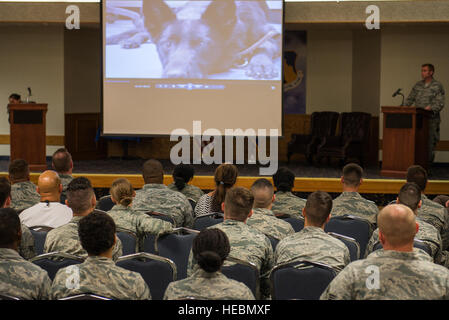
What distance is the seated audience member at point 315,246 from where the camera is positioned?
3240 millimetres

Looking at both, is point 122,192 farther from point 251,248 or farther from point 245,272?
point 245,272

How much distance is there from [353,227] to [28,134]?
6.05 metres

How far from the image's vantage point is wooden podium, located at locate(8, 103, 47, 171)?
9133mm

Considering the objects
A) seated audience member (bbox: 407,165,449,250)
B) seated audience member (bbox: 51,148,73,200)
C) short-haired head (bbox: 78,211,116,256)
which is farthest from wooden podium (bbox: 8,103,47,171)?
short-haired head (bbox: 78,211,116,256)

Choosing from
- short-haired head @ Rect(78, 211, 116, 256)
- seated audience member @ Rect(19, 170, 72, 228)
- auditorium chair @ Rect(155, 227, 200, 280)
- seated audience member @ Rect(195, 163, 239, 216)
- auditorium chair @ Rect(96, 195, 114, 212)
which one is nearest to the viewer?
short-haired head @ Rect(78, 211, 116, 256)

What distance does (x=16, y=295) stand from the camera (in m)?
2.75

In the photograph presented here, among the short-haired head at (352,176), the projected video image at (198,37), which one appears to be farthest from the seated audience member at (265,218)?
the projected video image at (198,37)

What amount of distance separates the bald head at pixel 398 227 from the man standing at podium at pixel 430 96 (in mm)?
6569

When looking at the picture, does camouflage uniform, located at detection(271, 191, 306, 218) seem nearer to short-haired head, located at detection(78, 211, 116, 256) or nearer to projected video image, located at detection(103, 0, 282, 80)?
short-haired head, located at detection(78, 211, 116, 256)

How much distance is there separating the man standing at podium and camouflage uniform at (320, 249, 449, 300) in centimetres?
673

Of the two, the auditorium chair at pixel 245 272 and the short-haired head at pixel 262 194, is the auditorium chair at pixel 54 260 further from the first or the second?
the short-haired head at pixel 262 194

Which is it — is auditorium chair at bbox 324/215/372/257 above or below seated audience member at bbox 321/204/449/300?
below

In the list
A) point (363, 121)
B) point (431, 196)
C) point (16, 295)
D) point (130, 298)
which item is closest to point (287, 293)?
point (130, 298)
